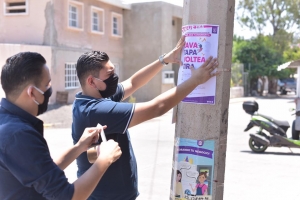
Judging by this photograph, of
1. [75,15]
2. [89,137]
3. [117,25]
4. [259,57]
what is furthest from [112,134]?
[259,57]

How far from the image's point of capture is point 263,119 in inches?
378

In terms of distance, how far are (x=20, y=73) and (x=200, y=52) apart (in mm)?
1175

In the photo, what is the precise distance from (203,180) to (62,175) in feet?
3.53

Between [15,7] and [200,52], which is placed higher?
[15,7]

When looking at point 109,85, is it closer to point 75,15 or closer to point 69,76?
point 69,76

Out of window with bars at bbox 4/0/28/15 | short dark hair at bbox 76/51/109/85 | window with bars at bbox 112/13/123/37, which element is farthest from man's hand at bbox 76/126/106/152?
window with bars at bbox 112/13/123/37

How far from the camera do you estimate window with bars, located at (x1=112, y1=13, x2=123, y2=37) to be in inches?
867

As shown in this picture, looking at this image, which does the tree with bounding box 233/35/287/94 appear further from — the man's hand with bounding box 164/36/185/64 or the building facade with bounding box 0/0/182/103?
the man's hand with bounding box 164/36/185/64

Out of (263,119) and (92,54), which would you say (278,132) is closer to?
(263,119)

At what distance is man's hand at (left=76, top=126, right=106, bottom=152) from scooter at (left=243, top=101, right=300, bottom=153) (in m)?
7.57

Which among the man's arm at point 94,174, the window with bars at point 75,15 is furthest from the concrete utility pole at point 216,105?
the window with bars at point 75,15

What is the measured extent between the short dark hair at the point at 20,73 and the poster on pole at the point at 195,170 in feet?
3.77

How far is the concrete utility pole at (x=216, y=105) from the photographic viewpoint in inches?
106

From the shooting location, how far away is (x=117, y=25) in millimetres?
22312
